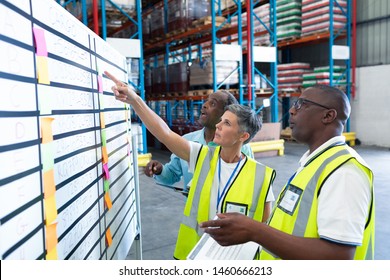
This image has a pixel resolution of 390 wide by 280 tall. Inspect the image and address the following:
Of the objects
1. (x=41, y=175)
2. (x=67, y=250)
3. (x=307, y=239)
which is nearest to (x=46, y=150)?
(x=41, y=175)

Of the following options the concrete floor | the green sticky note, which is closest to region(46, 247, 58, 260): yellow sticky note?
the green sticky note

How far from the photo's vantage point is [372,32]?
505 inches

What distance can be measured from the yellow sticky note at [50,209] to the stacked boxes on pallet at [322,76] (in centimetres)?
1163

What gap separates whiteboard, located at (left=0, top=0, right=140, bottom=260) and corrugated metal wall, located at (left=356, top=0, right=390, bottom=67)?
41.2ft

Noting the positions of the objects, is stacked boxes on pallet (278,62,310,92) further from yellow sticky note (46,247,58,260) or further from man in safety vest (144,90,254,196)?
yellow sticky note (46,247,58,260)

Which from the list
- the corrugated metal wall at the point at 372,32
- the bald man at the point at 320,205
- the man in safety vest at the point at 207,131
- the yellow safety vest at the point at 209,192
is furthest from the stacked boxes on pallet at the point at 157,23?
the bald man at the point at 320,205

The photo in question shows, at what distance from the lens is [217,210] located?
229 centimetres

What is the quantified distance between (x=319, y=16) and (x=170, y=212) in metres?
9.36

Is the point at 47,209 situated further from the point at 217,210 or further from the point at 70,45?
the point at 217,210

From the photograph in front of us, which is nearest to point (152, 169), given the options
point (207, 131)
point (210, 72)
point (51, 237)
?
point (207, 131)

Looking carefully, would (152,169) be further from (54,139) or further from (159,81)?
(159,81)

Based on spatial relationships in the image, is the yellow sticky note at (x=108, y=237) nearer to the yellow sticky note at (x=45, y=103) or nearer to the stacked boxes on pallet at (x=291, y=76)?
the yellow sticky note at (x=45, y=103)

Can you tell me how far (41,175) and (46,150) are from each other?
9 centimetres

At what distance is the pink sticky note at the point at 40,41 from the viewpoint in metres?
1.27
